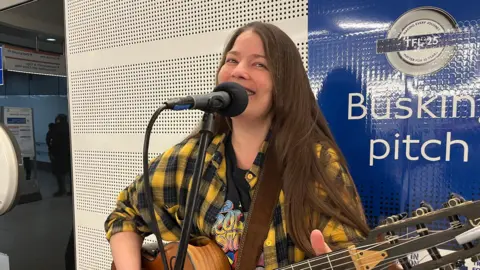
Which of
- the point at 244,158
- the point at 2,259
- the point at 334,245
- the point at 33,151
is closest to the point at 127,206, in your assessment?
the point at 244,158

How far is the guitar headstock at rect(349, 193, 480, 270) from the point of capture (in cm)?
84

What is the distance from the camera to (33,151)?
4125 mm

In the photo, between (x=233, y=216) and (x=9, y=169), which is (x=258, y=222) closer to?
(x=233, y=216)

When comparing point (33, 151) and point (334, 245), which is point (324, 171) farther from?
point (33, 151)

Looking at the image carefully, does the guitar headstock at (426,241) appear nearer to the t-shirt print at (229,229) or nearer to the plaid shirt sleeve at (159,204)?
the t-shirt print at (229,229)

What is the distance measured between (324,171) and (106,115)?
204 centimetres

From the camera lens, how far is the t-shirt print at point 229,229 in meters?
1.33

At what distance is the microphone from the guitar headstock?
1.55ft

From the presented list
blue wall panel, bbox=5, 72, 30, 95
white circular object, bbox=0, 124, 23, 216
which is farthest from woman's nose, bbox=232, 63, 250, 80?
blue wall panel, bbox=5, 72, 30, 95

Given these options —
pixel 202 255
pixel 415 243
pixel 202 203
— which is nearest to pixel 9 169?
pixel 202 203

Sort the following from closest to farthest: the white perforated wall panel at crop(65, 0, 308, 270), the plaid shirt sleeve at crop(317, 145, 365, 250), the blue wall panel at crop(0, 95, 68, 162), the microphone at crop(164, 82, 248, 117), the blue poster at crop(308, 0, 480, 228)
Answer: the microphone at crop(164, 82, 248, 117) → the plaid shirt sleeve at crop(317, 145, 365, 250) → the blue poster at crop(308, 0, 480, 228) → the white perforated wall panel at crop(65, 0, 308, 270) → the blue wall panel at crop(0, 95, 68, 162)

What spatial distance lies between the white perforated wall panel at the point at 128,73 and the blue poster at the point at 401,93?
0.22 metres

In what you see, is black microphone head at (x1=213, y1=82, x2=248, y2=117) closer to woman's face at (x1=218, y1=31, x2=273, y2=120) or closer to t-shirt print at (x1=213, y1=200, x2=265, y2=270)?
woman's face at (x1=218, y1=31, x2=273, y2=120)

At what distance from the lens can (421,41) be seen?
157 cm
